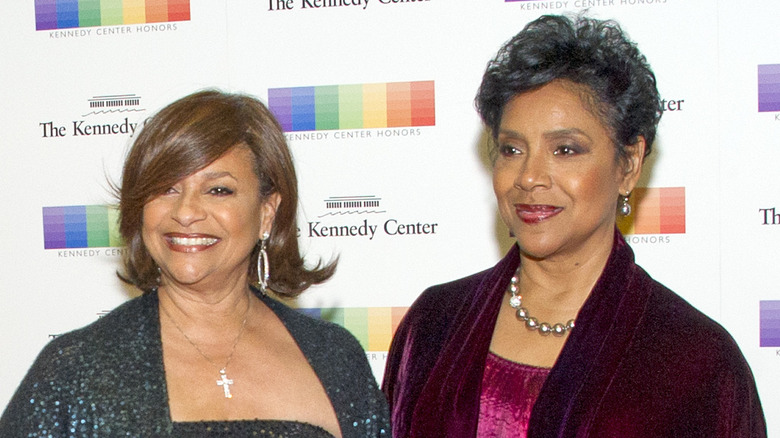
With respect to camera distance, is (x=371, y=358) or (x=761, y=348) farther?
(x=371, y=358)

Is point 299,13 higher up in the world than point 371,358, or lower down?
higher up

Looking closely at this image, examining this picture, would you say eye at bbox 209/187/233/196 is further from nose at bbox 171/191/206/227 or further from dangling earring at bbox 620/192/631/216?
dangling earring at bbox 620/192/631/216

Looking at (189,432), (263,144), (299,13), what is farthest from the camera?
(299,13)

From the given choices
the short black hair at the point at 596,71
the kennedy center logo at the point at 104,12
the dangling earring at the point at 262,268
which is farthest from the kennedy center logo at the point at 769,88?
the kennedy center logo at the point at 104,12

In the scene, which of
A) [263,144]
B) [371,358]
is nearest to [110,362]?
[263,144]

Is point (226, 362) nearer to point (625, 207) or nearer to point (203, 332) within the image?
point (203, 332)

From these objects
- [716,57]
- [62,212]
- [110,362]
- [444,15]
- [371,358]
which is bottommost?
[371,358]

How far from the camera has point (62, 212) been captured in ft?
11.5

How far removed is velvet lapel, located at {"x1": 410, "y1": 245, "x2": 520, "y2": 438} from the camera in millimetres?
2141

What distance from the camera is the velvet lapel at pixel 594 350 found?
2.02 meters

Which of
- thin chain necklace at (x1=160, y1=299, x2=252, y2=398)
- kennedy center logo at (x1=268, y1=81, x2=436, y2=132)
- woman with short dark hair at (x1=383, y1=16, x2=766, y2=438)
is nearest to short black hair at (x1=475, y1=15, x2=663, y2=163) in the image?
woman with short dark hair at (x1=383, y1=16, x2=766, y2=438)

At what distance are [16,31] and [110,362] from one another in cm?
217

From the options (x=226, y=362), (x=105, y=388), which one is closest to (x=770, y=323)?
(x=226, y=362)

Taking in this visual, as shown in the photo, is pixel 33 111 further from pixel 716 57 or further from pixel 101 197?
pixel 716 57
